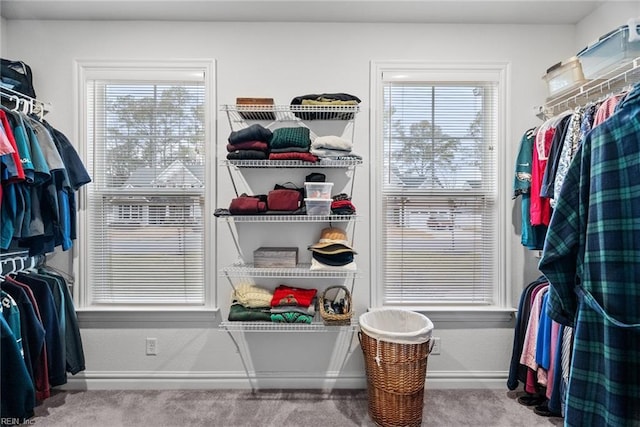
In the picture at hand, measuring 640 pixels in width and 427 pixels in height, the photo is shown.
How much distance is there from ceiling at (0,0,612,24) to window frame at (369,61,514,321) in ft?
0.96

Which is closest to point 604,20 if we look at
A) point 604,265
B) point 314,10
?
point 314,10

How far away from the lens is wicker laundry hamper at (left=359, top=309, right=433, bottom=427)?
1713mm

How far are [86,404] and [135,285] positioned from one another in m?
0.75

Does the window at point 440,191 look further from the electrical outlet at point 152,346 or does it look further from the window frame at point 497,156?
the electrical outlet at point 152,346

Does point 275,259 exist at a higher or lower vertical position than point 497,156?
lower

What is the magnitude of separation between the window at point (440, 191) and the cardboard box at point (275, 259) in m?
0.60

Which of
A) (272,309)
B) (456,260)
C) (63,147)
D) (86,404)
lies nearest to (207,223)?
(272,309)

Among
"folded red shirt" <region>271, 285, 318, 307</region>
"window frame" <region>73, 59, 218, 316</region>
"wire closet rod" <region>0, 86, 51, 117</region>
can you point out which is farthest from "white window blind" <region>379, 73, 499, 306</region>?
"wire closet rod" <region>0, 86, 51, 117</region>

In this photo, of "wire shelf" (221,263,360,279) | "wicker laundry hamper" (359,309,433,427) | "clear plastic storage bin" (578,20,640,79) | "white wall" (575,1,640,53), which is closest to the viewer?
"clear plastic storage bin" (578,20,640,79)

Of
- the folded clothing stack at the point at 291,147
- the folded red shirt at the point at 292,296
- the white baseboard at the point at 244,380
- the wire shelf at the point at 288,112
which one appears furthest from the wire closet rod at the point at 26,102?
the folded red shirt at the point at 292,296

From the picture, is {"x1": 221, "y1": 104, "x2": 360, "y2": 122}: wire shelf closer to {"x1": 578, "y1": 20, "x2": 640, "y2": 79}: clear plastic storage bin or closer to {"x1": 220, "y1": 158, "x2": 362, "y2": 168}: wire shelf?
{"x1": 220, "y1": 158, "x2": 362, "y2": 168}: wire shelf

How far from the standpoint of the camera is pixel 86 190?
2164mm

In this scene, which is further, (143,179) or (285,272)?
(143,179)

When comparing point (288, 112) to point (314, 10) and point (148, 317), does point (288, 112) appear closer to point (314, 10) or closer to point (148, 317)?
point (314, 10)
